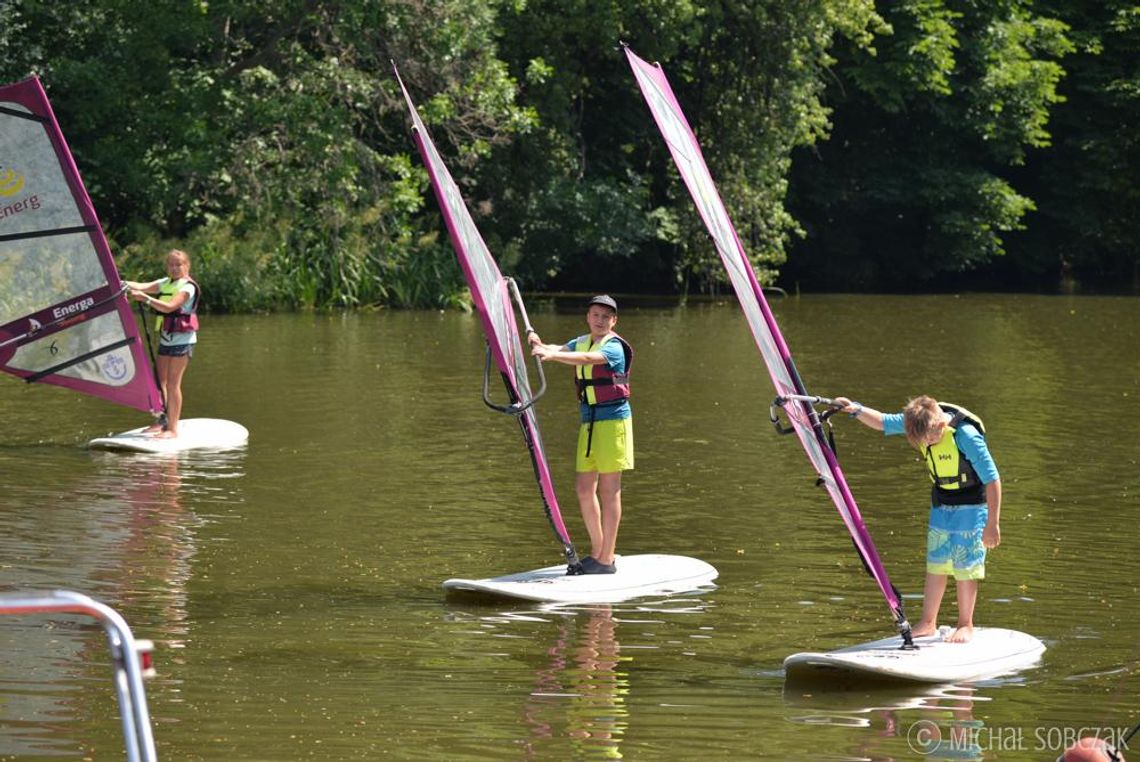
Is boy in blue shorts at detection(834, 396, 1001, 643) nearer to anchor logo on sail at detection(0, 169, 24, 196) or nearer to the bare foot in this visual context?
the bare foot

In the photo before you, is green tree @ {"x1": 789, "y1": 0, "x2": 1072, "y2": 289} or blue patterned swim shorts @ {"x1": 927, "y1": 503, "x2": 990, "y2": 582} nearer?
blue patterned swim shorts @ {"x1": 927, "y1": 503, "x2": 990, "y2": 582}

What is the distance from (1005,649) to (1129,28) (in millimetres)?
37132

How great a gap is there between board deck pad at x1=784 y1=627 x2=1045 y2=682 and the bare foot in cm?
2

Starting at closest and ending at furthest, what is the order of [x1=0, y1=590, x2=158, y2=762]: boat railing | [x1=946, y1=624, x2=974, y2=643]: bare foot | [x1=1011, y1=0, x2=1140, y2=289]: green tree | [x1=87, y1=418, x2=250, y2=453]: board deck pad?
[x1=0, y1=590, x2=158, y2=762]: boat railing < [x1=946, y1=624, x2=974, y2=643]: bare foot < [x1=87, y1=418, x2=250, y2=453]: board deck pad < [x1=1011, y1=0, x2=1140, y2=289]: green tree

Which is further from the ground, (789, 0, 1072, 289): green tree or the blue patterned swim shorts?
(789, 0, 1072, 289): green tree

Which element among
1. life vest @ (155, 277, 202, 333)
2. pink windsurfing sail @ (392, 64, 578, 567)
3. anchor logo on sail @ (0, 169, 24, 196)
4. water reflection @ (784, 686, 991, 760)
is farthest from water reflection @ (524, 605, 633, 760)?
anchor logo on sail @ (0, 169, 24, 196)

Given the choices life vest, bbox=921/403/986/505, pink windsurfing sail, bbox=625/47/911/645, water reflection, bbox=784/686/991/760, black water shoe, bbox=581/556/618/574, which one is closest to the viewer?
water reflection, bbox=784/686/991/760

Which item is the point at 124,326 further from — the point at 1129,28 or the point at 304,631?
the point at 1129,28

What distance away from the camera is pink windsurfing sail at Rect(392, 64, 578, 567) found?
9.46 m

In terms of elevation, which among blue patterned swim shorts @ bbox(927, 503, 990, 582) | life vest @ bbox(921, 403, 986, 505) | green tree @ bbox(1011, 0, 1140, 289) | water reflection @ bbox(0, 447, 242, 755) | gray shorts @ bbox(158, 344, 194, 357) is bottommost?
water reflection @ bbox(0, 447, 242, 755)

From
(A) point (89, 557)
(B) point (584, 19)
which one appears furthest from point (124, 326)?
(B) point (584, 19)

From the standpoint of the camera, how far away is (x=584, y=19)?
1346 inches

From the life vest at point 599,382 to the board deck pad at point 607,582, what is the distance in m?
0.91

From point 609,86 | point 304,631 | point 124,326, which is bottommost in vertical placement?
point 304,631
